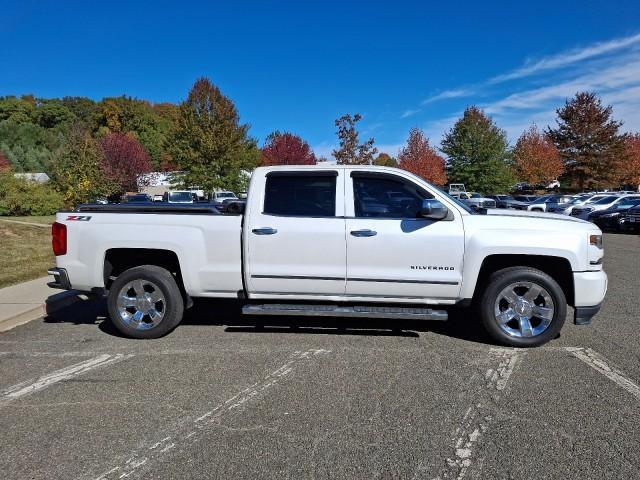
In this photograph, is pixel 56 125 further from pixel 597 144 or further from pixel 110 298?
pixel 110 298

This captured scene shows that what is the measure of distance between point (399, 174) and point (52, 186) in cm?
3021

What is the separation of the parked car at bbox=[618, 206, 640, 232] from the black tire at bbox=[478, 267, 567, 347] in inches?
687

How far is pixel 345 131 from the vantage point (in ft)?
150

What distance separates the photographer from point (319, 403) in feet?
12.0

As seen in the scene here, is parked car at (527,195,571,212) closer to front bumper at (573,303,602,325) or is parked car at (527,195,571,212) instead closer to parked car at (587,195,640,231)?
parked car at (587,195,640,231)

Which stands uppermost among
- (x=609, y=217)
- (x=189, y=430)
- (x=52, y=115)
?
(x=52, y=115)

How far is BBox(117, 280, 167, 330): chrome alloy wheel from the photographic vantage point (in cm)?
529

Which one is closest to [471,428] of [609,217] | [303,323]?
[303,323]

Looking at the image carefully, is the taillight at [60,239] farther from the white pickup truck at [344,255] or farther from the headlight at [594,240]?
the headlight at [594,240]

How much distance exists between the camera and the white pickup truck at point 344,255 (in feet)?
15.9

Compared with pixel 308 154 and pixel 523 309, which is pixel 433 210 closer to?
pixel 523 309

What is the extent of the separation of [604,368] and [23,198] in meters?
26.7

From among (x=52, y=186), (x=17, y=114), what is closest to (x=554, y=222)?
(x=52, y=186)

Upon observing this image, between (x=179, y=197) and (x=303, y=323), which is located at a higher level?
(x=179, y=197)
